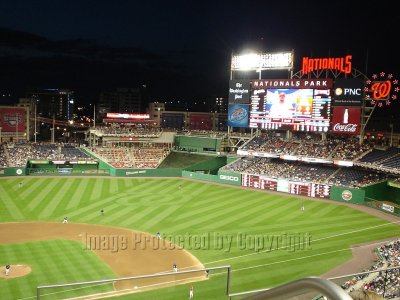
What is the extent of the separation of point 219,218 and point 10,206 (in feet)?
70.5

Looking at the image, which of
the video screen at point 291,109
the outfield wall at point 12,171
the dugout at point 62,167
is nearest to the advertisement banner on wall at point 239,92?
the video screen at point 291,109

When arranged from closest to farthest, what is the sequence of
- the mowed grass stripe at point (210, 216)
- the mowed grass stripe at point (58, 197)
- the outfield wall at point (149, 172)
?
the mowed grass stripe at point (210, 216)
the mowed grass stripe at point (58, 197)
the outfield wall at point (149, 172)

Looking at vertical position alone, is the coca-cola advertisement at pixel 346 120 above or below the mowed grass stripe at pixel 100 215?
above

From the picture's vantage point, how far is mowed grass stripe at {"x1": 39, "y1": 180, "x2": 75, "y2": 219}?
3934cm

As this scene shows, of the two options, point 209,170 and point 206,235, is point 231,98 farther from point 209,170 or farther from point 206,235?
point 206,235

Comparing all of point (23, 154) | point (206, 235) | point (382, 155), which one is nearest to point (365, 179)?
point (382, 155)

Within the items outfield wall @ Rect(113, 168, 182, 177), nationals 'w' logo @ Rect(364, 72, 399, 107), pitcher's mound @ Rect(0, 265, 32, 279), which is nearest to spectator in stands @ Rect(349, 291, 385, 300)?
pitcher's mound @ Rect(0, 265, 32, 279)

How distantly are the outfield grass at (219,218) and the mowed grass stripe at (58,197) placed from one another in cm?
9

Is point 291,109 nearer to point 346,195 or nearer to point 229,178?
point 229,178

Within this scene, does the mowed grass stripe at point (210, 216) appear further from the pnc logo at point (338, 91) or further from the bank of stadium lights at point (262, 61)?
the bank of stadium lights at point (262, 61)

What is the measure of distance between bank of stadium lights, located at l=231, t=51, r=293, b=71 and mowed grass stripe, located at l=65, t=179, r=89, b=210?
28388 millimetres

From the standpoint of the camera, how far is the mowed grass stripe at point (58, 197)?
129ft

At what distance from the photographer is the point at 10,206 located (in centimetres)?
4134

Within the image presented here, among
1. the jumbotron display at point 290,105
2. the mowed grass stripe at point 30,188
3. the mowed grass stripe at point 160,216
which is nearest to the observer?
the mowed grass stripe at point 160,216
